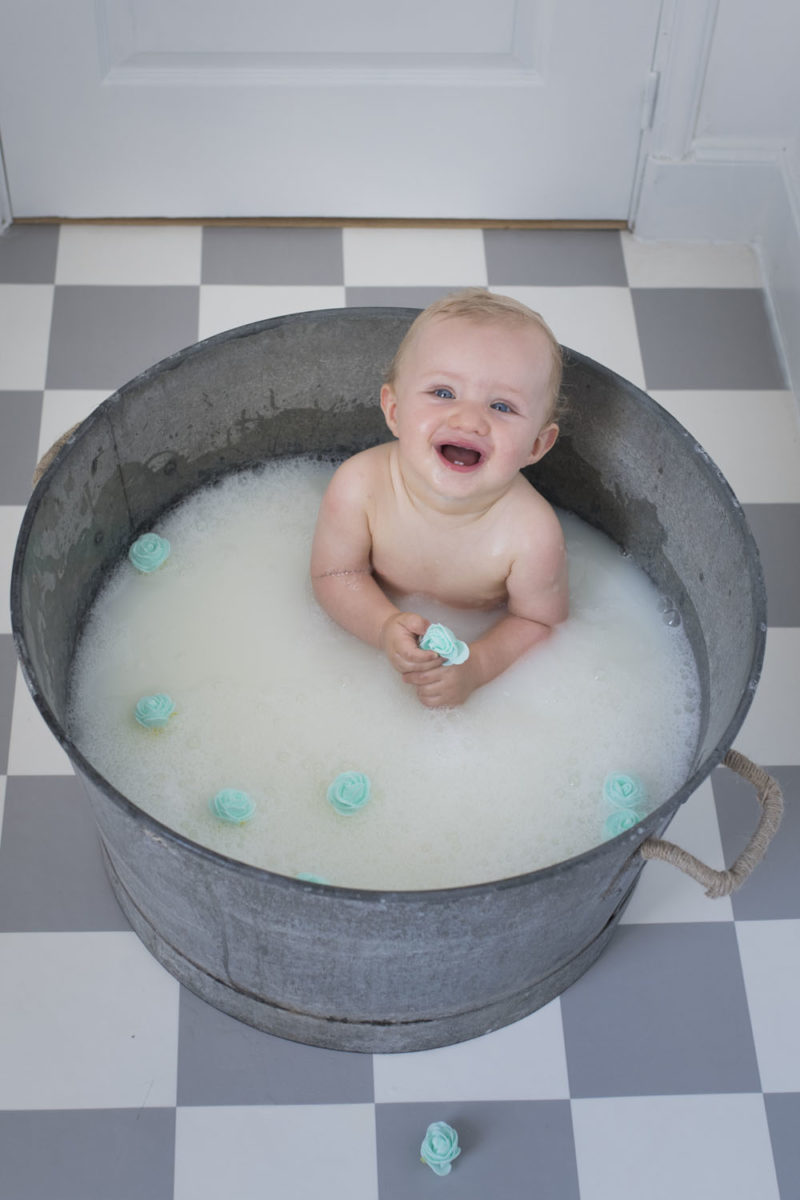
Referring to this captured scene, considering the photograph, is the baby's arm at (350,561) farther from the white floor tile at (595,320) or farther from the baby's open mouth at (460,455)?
the white floor tile at (595,320)

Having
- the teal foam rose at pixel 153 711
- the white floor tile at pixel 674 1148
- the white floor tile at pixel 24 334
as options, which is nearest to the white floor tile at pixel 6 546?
the white floor tile at pixel 24 334

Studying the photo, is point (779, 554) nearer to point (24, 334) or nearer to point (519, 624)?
point (519, 624)

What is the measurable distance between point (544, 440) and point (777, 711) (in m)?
0.40

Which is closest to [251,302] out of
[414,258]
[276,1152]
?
[414,258]

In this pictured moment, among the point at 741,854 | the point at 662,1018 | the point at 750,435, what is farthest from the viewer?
the point at 750,435

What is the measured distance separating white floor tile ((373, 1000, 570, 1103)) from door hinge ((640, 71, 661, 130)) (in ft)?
3.28

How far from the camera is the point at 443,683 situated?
110cm

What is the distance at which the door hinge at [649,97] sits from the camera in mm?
1498

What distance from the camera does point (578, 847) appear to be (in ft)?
3.57

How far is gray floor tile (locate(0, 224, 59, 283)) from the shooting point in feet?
5.16

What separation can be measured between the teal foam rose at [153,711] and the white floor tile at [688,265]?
0.82 metres

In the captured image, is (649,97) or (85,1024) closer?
(85,1024)

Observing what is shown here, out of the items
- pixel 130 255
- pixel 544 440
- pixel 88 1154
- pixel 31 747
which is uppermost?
pixel 544 440

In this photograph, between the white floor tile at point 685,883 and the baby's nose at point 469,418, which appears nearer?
the baby's nose at point 469,418
